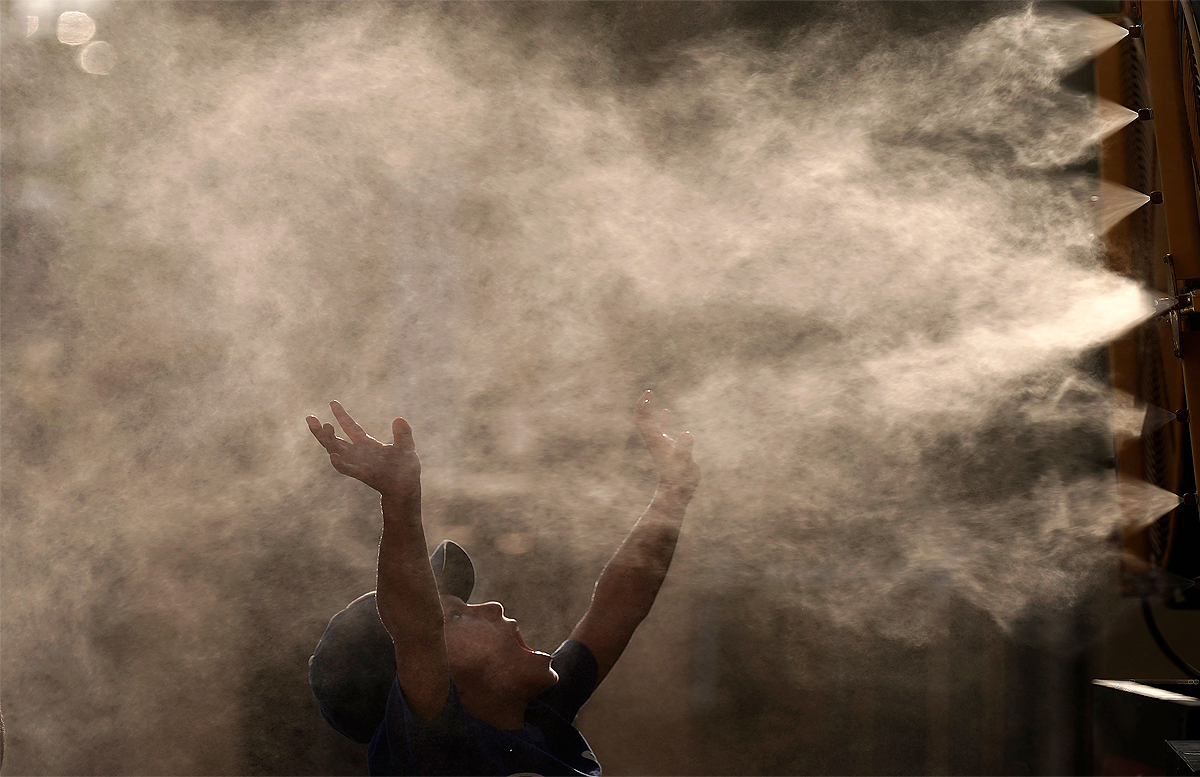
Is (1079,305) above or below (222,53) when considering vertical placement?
below

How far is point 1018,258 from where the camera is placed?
6.86ft

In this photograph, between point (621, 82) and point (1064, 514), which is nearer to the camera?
point (1064, 514)

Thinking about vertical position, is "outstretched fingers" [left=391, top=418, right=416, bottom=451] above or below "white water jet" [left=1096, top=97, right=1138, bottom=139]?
below

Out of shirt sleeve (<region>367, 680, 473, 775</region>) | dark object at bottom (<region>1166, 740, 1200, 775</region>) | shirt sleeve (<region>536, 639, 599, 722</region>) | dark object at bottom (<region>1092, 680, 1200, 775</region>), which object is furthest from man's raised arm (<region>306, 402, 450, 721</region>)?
dark object at bottom (<region>1092, 680, 1200, 775</region>)

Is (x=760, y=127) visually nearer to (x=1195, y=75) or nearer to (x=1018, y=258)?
(x=1018, y=258)

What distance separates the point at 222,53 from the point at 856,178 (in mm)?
1955

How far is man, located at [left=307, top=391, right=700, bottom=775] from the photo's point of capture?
1.12 m

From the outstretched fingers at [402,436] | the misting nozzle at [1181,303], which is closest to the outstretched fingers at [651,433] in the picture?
the outstretched fingers at [402,436]

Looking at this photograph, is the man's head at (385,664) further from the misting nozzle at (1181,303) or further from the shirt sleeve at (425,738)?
the misting nozzle at (1181,303)

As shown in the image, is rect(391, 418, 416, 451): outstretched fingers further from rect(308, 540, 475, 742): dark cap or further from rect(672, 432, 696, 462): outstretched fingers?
rect(672, 432, 696, 462): outstretched fingers

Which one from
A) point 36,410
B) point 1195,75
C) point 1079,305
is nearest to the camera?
point 1195,75

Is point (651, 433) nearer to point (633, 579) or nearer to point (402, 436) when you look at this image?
point (633, 579)

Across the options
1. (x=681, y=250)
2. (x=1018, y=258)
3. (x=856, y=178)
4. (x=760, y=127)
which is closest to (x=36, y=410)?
(x=681, y=250)

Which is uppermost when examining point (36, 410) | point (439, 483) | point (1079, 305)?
point (1079, 305)
